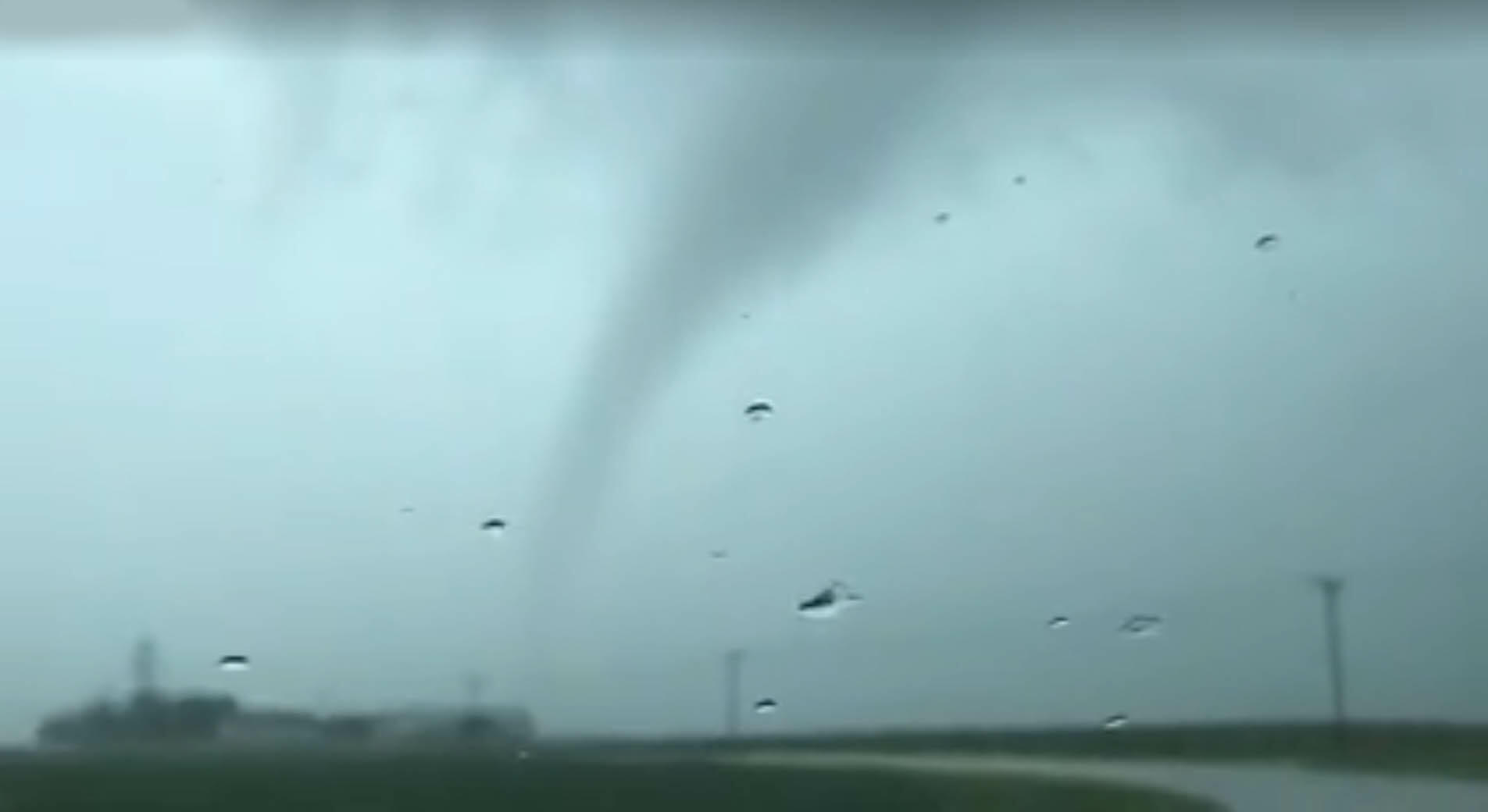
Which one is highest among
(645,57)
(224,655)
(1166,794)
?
(645,57)

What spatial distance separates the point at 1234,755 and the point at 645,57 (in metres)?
1.43

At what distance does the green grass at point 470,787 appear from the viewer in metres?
3.09

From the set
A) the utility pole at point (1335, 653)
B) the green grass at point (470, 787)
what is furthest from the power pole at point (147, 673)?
the utility pole at point (1335, 653)

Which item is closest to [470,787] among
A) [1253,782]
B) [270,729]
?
[270,729]

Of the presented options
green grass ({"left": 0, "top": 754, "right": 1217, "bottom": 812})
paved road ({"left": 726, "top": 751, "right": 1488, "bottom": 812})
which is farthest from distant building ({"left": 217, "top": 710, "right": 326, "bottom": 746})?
paved road ({"left": 726, "top": 751, "right": 1488, "bottom": 812})

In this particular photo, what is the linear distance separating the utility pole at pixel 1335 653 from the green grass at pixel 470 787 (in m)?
0.37

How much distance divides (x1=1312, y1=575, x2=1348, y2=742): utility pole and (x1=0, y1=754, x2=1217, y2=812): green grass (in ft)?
1.22

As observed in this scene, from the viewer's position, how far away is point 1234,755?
10.5 ft

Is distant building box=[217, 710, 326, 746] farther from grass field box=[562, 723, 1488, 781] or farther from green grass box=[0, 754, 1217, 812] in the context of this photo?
grass field box=[562, 723, 1488, 781]

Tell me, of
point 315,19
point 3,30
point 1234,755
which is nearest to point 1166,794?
point 1234,755

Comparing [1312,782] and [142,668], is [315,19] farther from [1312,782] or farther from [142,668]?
[1312,782]

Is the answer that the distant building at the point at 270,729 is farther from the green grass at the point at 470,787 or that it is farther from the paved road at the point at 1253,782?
the paved road at the point at 1253,782

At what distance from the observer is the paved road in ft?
10.3

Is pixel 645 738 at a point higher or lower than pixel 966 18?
lower
